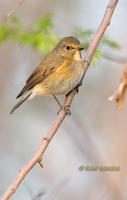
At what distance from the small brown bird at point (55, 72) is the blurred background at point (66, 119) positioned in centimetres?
182

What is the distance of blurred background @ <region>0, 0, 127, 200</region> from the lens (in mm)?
9148

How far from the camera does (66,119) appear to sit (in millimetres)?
9398

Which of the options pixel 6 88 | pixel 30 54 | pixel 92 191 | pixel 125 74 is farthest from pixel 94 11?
pixel 125 74

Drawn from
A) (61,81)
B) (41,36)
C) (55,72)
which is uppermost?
(41,36)

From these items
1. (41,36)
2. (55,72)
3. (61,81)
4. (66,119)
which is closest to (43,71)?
(55,72)

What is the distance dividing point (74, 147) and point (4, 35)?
9.47ft

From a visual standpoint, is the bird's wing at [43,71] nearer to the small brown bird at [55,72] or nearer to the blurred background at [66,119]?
the small brown bird at [55,72]

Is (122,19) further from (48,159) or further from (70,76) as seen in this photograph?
(70,76)

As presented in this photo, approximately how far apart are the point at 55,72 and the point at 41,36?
786mm

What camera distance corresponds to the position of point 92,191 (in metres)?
8.73

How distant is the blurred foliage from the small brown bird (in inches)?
14.8

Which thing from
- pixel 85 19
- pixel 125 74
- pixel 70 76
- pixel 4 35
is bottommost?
pixel 125 74

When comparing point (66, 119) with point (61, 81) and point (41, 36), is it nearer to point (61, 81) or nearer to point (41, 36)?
point (41, 36)

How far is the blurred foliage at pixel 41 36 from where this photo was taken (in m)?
7.46
